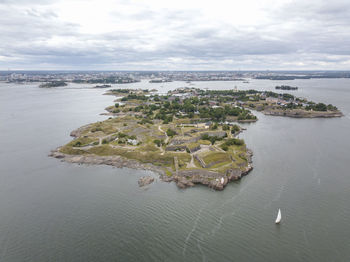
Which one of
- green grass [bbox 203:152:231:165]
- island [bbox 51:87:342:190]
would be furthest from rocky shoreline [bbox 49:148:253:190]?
green grass [bbox 203:152:231:165]

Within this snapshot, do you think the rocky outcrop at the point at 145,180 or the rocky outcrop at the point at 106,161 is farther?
the rocky outcrop at the point at 106,161

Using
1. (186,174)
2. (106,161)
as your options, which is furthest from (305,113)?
(106,161)

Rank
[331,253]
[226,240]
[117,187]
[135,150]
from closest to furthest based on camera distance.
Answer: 1. [331,253]
2. [226,240]
3. [117,187]
4. [135,150]

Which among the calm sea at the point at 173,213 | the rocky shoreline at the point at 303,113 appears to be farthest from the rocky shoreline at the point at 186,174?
the rocky shoreline at the point at 303,113

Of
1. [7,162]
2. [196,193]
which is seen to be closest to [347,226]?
[196,193]

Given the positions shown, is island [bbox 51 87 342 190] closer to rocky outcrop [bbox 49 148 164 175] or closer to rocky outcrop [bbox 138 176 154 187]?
rocky outcrop [bbox 49 148 164 175]

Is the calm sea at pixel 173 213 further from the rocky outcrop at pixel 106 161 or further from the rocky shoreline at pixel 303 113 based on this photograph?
the rocky shoreline at pixel 303 113

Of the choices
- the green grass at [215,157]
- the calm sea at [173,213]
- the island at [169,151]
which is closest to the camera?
the calm sea at [173,213]

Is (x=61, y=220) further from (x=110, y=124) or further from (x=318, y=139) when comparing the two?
(x=318, y=139)
